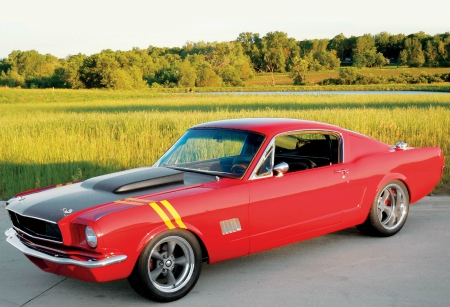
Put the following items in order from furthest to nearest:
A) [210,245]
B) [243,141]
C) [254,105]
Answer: [254,105] < [243,141] < [210,245]

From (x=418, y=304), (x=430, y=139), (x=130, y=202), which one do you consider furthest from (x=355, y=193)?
(x=430, y=139)

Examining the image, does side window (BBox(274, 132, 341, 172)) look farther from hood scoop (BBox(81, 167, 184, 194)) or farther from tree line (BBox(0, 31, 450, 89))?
tree line (BBox(0, 31, 450, 89))

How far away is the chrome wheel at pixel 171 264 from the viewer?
4500mm

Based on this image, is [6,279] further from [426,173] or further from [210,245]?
[426,173]

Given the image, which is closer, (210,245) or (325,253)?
(210,245)

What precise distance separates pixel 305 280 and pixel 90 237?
1915 millimetres

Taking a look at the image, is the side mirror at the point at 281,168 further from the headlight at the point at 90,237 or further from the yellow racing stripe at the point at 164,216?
the headlight at the point at 90,237

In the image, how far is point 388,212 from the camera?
21.1 ft

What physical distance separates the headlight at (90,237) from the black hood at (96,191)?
27 cm

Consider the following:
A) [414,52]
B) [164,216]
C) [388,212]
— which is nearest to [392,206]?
[388,212]

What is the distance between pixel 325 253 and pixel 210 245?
63.4 inches

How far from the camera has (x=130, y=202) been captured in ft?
14.9

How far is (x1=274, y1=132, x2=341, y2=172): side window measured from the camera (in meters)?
5.97

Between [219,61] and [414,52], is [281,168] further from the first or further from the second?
[219,61]
